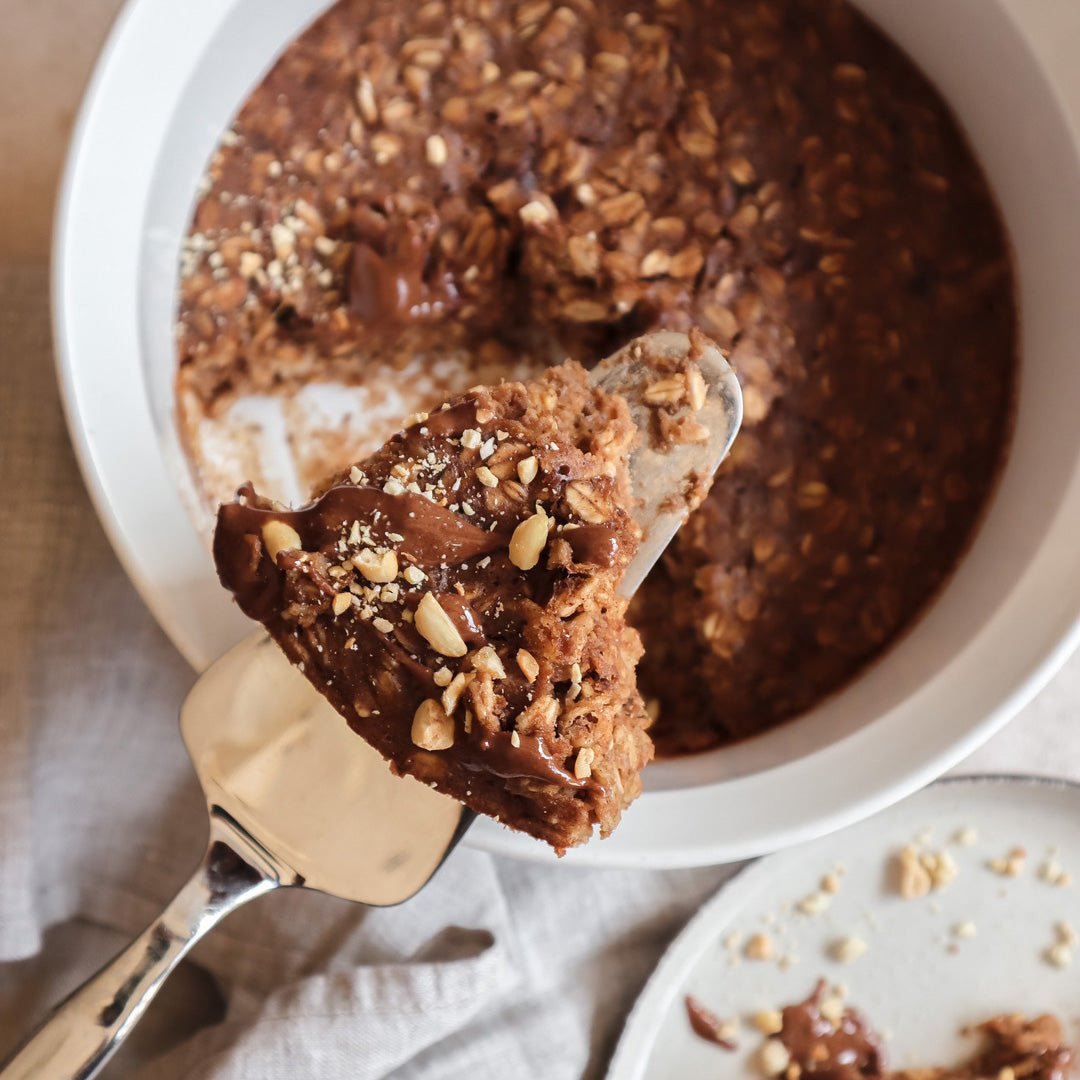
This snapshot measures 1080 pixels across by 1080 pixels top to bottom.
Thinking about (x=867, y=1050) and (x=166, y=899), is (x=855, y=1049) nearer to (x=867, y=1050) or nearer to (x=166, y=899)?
(x=867, y=1050)

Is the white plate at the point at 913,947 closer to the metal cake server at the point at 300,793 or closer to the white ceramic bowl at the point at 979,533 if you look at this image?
the white ceramic bowl at the point at 979,533

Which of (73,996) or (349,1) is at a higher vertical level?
(349,1)

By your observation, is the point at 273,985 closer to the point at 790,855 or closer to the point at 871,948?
the point at 790,855

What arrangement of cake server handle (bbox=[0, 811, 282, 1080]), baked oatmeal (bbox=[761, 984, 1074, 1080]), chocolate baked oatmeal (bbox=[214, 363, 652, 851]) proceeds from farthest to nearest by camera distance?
baked oatmeal (bbox=[761, 984, 1074, 1080]) → cake server handle (bbox=[0, 811, 282, 1080]) → chocolate baked oatmeal (bbox=[214, 363, 652, 851])

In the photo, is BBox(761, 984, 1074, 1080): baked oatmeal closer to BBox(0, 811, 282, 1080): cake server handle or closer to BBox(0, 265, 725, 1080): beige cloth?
BBox(0, 265, 725, 1080): beige cloth

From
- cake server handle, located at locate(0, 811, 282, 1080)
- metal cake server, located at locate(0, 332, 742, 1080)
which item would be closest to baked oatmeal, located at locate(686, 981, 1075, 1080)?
metal cake server, located at locate(0, 332, 742, 1080)

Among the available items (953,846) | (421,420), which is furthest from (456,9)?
(953,846)

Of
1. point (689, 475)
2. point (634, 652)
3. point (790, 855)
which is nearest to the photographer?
point (634, 652)

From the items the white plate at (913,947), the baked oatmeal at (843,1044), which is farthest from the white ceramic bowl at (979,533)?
the baked oatmeal at (843,1044)
